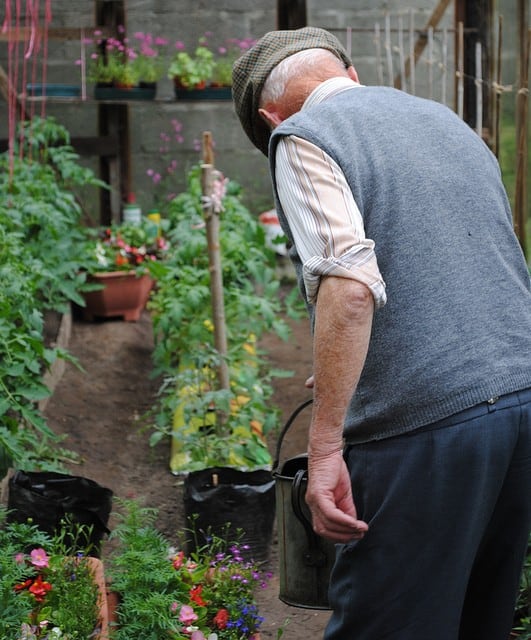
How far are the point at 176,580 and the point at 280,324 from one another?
2035 millimetres

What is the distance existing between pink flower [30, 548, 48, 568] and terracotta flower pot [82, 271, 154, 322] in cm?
349

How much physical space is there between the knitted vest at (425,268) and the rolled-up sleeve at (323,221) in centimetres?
3

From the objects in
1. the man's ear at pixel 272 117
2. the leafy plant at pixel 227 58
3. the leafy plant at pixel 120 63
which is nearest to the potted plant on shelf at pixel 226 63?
the leafy plant at pixel 227 58

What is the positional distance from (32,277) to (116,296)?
2176mm

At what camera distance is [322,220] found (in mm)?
1838

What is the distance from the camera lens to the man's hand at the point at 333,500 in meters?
1.93

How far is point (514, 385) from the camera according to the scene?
6.30ft

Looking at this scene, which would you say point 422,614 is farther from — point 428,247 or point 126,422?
point 126,422

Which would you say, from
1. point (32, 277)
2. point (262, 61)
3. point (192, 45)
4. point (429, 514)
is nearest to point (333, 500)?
point (429, 514)

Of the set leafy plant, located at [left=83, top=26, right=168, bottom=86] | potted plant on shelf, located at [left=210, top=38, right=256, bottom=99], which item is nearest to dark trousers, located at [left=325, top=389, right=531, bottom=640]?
potted plant on shelf, located at [left=210, top=38, right=256, bottom=99]

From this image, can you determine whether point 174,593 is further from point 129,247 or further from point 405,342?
point 129,247

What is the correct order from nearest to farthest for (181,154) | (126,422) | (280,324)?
(280,324) < (126,422) < (181,154)

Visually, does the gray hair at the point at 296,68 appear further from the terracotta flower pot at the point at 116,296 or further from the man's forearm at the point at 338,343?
the terracotta flower pot at the point at 116,296

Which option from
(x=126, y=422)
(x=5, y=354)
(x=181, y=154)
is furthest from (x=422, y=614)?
(x=181, y=154)
